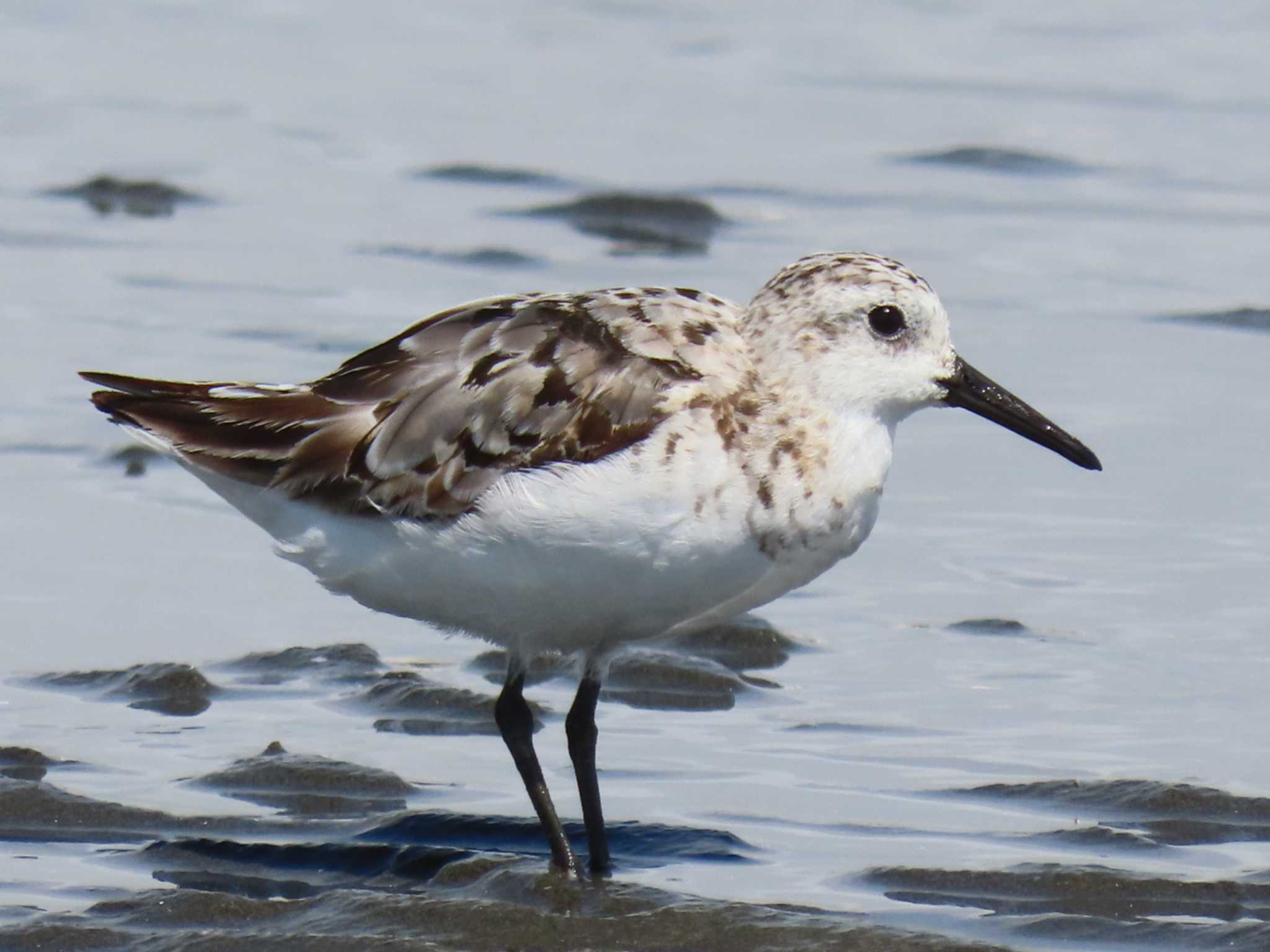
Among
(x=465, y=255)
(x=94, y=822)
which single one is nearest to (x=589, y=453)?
(x=94, y=822)

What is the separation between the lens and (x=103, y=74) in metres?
17.5

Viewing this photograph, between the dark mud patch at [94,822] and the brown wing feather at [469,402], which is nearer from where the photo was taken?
the brown wing feather at [469,402]

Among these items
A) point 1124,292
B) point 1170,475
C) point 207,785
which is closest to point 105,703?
point 207,785

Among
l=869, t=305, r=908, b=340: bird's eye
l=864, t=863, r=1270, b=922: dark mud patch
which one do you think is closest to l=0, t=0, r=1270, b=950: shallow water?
l=864, t=863, r=1270, b=922: dark mud patch

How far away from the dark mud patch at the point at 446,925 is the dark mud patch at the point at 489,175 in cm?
893

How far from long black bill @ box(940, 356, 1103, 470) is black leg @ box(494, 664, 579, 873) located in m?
1.64

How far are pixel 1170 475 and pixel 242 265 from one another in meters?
5.61

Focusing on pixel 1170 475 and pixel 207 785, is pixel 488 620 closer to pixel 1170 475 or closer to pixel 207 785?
pixel 207 785

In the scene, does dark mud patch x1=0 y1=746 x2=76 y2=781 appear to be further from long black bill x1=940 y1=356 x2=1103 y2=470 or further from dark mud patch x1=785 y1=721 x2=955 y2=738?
long black bill x1=940 y1=356 x2=1103 y2=470

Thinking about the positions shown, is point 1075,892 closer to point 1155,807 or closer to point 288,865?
point 1155,807

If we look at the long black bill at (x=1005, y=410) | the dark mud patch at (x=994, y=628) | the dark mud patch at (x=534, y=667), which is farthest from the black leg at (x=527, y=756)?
the dark mud patch at (x=994, y=628)

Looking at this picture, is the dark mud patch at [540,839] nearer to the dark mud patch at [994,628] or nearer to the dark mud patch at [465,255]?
the dark mud patch at [994,628]

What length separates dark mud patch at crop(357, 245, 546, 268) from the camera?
13.8 meters

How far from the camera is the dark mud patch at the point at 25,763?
7.73m
